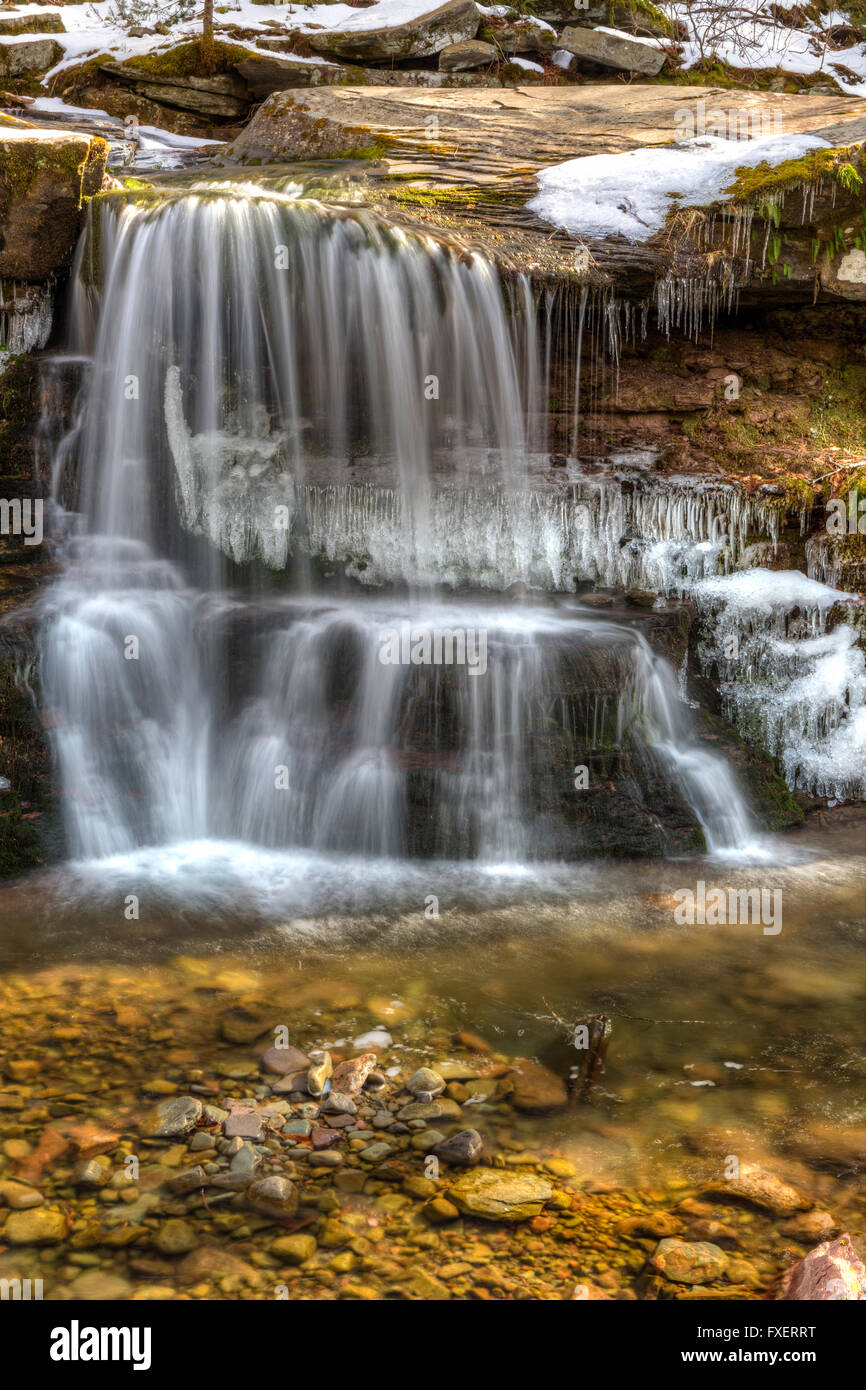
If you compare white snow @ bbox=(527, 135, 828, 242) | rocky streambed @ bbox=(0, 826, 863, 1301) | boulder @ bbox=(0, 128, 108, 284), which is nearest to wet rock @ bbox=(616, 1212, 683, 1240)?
rocky streambed @ bbox=(0, 826, 863, 1301)

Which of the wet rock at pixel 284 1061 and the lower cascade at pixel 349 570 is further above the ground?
the lower cascade at pixel 349 570

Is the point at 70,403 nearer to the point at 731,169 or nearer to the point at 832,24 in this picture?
the point at 731,169

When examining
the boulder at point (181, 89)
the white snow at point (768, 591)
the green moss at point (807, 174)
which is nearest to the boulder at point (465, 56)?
the boulder at point (181, 89)

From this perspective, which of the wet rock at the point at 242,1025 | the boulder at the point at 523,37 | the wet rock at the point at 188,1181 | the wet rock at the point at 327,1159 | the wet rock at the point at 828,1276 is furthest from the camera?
the boulder at the point at 523,37

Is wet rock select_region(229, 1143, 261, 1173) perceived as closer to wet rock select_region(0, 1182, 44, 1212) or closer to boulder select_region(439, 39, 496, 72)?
wet rock select_region(0, 1182, 44, 1212)

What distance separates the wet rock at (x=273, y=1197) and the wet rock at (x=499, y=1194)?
1.63 ft

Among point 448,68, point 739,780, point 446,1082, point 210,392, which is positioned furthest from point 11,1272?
point 448,68

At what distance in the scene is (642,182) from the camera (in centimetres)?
898

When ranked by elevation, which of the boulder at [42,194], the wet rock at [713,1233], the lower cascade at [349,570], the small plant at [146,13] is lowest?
the wet rock at [713,1233]

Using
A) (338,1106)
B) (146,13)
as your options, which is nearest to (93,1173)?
(338,1106)

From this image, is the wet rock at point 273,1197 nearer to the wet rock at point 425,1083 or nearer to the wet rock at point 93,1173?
the wet rock at point 93,1173

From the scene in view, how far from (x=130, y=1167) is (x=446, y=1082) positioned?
1179 mm

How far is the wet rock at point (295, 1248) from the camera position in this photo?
122 inches
